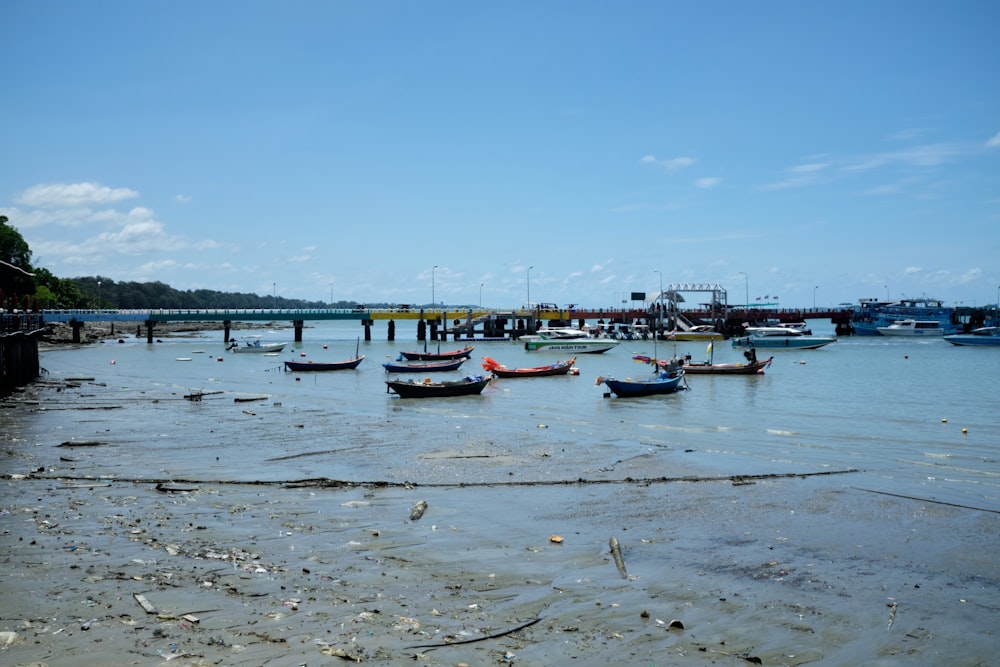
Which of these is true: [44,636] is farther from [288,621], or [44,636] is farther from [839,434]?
[839,434]

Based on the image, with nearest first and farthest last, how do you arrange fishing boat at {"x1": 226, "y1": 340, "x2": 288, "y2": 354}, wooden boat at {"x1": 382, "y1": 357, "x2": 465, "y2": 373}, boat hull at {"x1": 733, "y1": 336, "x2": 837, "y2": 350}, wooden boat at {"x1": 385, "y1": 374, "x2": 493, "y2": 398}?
1. wooden boat at {"x1": 385, "y1": 374, "x2": 493, "y2": 398}
2. wooden boat at {"x1": 382, "y1": 357, "x2": 465, "y2": 373}
3. fishing boat at {"x1": 226, "y1": 340, "x2": 288, "y2": 354}
4. boat hull at {"x1": 733, "y1": 336, "x2": 837, "y2": 350}

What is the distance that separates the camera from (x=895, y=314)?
5463 inches

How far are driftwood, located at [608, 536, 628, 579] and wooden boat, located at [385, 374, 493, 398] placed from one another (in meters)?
26.5

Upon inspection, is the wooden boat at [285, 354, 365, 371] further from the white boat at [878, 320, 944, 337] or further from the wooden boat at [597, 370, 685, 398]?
the white boat at [878, 320, 944, 337]

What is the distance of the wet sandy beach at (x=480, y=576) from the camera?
29.1ft

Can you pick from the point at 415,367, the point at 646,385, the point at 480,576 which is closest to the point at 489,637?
the point at 480,576

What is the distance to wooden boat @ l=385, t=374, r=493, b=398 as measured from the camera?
39188mm

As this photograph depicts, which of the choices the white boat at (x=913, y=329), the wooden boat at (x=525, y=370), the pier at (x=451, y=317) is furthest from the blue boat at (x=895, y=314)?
the wooden boat at (x=525, y=370)

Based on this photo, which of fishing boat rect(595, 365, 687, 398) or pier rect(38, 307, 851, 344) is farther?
pier rect(38, 307, 851, 344)

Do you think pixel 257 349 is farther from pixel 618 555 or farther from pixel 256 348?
pixel 618 555

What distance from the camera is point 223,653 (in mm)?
8281

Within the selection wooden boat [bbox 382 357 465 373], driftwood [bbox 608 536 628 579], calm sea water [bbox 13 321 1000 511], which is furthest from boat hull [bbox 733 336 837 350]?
driftwood [bbox 608 536 628 579]

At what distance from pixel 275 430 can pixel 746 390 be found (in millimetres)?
27957

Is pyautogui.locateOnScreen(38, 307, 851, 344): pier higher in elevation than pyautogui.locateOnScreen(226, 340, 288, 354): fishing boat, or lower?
→ higher
